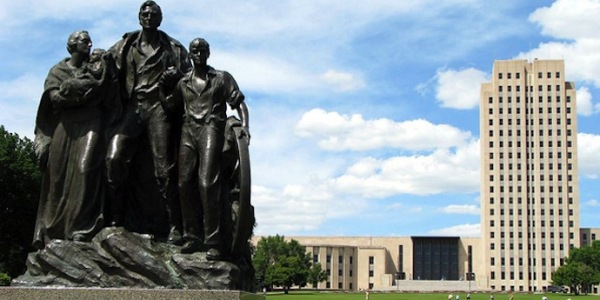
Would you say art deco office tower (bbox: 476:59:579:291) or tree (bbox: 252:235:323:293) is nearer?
tree (bbox: 252:235:323:293)

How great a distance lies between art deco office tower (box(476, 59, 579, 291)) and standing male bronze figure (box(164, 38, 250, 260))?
397 ft

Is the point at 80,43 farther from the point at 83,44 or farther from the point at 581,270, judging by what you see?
the point at 581,270

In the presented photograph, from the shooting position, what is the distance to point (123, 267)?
938cm

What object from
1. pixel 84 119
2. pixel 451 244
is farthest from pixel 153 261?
pixel 451 244

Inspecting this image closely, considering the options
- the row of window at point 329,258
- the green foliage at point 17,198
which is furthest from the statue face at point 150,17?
the row of window at point 329,258

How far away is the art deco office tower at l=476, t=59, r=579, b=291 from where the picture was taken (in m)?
124

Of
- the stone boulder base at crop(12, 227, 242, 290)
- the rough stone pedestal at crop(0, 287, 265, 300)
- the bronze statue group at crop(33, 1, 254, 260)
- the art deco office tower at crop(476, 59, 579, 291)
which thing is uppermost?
the art deco office tower at crop(476, 59, 579, 291)

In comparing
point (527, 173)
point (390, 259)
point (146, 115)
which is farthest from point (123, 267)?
point (390, 259)

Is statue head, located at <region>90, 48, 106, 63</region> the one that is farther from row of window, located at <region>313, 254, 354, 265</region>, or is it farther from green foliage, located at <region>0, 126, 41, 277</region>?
row of window, located at <region>313, 254, 354, 265</region>

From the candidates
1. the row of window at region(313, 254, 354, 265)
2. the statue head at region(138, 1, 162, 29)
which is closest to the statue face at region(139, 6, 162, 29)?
the statue head at region(138, 1, 162, 29)

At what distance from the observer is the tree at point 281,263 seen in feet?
296

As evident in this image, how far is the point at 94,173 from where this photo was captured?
9.93 meters

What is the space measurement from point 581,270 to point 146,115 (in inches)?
3751

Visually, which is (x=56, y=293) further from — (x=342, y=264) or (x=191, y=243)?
(x=342, y=264)
